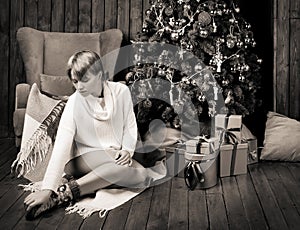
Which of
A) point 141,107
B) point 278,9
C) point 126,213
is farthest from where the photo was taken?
point 278,9

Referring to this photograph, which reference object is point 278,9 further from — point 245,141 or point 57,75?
point 57,75

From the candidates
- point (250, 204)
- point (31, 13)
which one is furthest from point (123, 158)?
point (31, 13)

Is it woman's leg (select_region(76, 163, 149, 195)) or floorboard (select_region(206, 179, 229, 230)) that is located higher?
woman's leg (select_region(76, 163, 149, 195))

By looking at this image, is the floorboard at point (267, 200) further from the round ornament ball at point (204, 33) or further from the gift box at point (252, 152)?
the round ornament ball at point (204, 33)

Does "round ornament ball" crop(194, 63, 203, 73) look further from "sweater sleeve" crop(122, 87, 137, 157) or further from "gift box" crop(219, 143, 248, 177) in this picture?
"sweater sleeve" crop(122, 87, 137, 157)

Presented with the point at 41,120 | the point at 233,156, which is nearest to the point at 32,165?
the point at 41,120

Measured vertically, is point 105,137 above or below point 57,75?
below

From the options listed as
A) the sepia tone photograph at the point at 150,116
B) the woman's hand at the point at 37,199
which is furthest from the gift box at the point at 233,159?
the woman's hand at the point at 37,199

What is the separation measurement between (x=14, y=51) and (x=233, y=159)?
224cm

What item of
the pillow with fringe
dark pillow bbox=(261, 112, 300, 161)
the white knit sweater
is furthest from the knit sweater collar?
dark pillow bbox=(261, 112, 300, 161)

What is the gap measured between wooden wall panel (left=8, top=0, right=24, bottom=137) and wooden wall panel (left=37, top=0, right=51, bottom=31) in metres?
0.15

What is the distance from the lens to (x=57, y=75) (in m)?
3.97

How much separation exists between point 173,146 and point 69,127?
2.55 ft

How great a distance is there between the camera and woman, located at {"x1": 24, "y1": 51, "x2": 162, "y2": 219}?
105 inches
